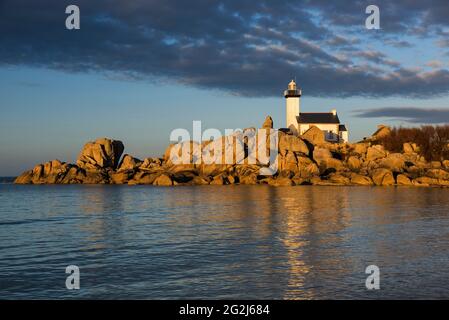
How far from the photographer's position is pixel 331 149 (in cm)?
8981

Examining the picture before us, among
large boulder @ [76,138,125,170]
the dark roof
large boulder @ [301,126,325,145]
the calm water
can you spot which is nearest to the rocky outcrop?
large boulder @ [301,126,325,145]

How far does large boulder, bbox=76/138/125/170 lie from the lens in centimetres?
11275

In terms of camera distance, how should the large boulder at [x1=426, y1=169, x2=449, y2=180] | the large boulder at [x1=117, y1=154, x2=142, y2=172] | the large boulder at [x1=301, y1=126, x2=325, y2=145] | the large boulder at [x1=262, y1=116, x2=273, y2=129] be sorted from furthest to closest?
the large boulder at [x1=117, y1=154, x2=142, y2=172], the large boulder at [x1=262, y1=116, x2=273, y2=129], the large boulder at [x1=301, y1=126, x2=325, y2=145], the large boulder at [x1=426, y1=169, x2=449, y2=180]

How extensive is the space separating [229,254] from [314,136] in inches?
2944

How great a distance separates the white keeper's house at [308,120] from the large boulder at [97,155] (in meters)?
40.8

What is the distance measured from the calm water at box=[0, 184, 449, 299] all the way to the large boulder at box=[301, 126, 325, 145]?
184ft

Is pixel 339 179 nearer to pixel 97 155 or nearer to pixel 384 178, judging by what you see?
pixel 384 178

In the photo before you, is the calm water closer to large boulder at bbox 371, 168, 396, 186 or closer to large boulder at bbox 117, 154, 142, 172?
large boulder at bbox 371, 168, 396, 186

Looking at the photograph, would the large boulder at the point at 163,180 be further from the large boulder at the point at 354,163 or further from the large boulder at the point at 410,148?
the large boulder at the point at 410,148

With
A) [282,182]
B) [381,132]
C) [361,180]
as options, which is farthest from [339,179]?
[381,132]

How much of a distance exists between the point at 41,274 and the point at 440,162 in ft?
256

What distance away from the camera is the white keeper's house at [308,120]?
101000 millimetres

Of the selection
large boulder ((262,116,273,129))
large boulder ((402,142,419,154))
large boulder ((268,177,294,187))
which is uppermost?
large boulder ((262,116,273,129))
